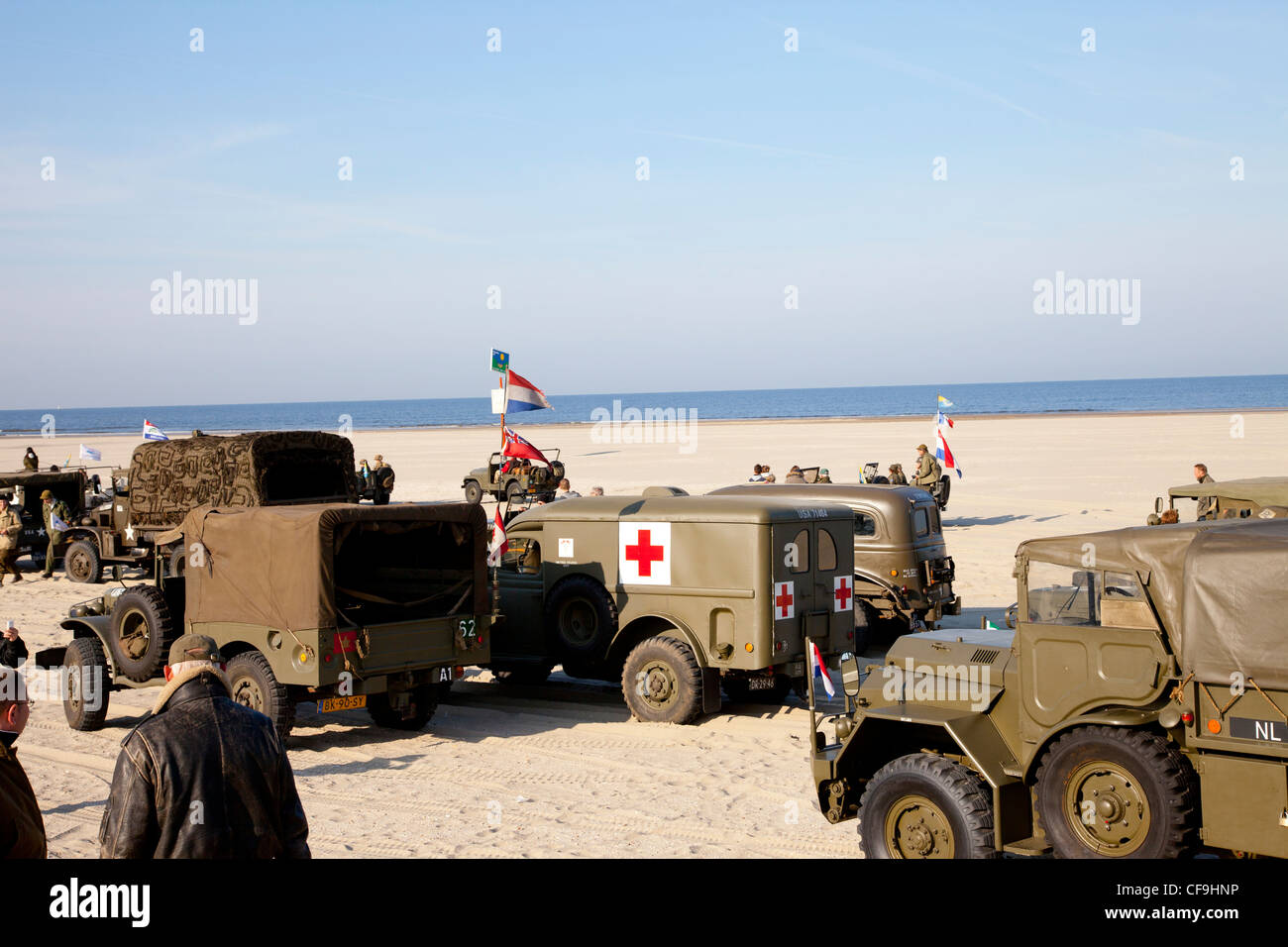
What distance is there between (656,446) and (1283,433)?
27.6 meters

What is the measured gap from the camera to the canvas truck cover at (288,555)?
9.77 meters

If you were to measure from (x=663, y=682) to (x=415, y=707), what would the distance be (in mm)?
2256

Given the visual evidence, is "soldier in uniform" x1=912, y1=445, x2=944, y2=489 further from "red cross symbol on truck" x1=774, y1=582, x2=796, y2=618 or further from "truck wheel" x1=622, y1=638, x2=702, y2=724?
"truck wheel" x1=622, y1=638, x2=702, y2=724

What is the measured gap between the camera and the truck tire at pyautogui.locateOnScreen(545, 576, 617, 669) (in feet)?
38.4

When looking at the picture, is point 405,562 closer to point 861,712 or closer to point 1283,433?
point 861,712

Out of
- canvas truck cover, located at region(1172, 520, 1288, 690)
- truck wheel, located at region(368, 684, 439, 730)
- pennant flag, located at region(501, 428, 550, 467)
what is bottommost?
truck wheel, located at region(368, 684, 439, 730)

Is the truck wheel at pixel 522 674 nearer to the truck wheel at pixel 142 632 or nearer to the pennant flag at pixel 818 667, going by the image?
the pennant flag at pixel 818 667

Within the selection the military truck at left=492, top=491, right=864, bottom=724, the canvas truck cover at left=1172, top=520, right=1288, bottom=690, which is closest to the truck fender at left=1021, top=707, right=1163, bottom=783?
the canvas truck cover at left=1172, top=520, right=1288, bottom=690

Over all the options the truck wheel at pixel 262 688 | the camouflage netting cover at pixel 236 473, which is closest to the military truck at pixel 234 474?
the camouflage netting cover at pixel 236 473

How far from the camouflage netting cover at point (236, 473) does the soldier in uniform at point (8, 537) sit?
24.6 feet

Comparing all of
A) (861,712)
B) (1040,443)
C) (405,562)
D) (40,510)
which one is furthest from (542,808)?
(1040,443)

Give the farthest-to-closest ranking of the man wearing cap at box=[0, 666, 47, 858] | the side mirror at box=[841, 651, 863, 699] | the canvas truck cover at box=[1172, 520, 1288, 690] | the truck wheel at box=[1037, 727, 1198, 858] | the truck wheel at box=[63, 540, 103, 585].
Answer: the truck wheel at box=[63, 540, 103, 585]
the side mirror at box=[841, 651, 863, 699]
the truck wheel at box=[1037, 727, 1198, 858]
the canvas truck cover at box=[1172, 520, 1288, 690]
the man wearing cap at box=[0, 666, 47, 858]

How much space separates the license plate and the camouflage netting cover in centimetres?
390
